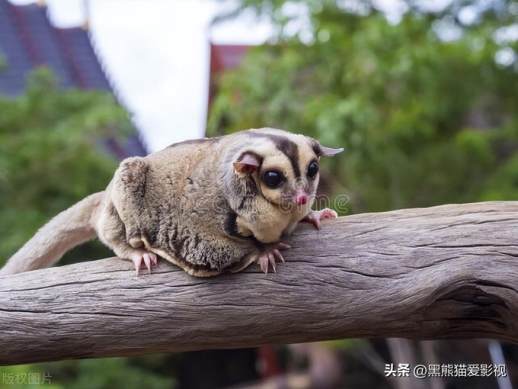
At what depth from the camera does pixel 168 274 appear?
2654 millimetres

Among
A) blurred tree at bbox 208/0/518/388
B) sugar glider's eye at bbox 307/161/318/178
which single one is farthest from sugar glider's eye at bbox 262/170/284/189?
blurred tree at bbox 208/0/518/388

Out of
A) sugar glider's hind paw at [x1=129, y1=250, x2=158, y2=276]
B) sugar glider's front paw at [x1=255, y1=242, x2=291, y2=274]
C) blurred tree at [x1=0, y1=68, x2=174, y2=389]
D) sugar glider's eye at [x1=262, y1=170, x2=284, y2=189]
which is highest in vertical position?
blurred tree at [x1=0, y1=68, x2=174, y2=389]

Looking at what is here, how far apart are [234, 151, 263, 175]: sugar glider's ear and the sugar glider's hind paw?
51cm

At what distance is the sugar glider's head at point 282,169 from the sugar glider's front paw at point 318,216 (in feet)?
0.65

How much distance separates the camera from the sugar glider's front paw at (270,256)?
8.38ft

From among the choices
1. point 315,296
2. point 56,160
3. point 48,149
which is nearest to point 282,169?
point 315,296

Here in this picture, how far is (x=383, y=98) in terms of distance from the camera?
18.3 feet

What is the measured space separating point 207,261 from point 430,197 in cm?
398

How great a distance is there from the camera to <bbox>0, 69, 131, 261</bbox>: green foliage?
554 cm

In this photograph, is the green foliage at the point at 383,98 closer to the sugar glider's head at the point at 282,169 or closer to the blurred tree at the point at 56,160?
the blurred tree at the point at 56,160

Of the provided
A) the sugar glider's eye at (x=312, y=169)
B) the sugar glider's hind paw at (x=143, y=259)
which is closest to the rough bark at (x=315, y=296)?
the sugar glider's hind paw at (x=143, y=259)

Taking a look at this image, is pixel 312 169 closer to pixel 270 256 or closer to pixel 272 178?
pixel 272 178

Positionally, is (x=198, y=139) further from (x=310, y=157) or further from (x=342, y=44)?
(x=342, y=44)

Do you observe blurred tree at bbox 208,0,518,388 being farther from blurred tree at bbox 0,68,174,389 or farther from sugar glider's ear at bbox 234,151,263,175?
sugar glider's ear at bbox 234,151,263,175
